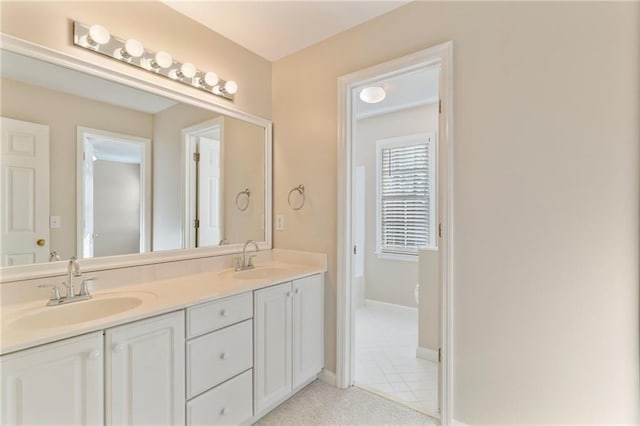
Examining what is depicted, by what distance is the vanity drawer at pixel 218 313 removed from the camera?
4.60ft

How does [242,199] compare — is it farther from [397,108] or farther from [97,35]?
[397,108]

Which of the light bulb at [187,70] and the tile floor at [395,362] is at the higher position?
the light bulb at [187,70]

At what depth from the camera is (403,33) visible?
1849 millimetres

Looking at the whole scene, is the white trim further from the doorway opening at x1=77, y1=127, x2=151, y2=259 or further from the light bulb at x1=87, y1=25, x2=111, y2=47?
the light bulb at x1=87, y1=25, x2=111, y2=47

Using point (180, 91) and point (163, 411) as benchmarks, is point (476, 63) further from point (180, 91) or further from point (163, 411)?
point (163, 411)

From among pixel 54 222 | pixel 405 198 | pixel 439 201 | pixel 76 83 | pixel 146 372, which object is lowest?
pixel 146 372

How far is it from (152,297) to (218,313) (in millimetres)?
329

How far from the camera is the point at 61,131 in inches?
59.4

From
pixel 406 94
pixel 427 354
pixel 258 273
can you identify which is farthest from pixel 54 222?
pixel 406 94

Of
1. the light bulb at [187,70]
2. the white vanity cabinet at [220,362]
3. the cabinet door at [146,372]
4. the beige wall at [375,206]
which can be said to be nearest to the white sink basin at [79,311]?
the cabinet door at [146,372]

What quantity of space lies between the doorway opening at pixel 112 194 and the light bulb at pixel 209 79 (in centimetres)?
56

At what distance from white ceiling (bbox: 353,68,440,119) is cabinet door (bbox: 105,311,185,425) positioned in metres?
2.22

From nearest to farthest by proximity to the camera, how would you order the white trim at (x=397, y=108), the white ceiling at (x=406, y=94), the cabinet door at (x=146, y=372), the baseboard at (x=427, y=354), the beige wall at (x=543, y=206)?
the cabinet door at (x=146, y=372)
the beige wall at (x=543, y=206)
the baseboard at (x=427, y=354)
the white ceiling at (x=406, y=94)
the white trim at (x=397, y=108)

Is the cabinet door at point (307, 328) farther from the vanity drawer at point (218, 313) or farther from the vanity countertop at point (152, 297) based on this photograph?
the vanity drawer at point (218, 313)
